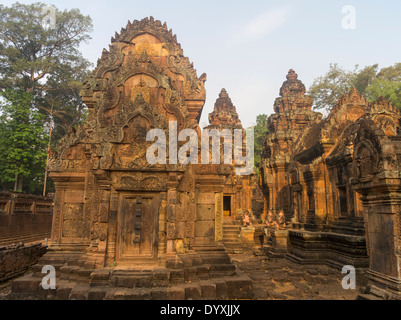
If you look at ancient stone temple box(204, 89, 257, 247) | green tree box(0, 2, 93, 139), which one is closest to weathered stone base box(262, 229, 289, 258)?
ancient stone temple box(204, 89, 257, 247)

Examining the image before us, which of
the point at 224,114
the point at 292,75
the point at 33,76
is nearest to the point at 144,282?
the point at 224,114

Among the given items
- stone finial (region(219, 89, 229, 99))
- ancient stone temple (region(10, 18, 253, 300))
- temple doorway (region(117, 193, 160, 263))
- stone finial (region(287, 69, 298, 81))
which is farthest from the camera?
stone finial (region(219, 89, 229, 99))

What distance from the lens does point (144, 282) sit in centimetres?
598

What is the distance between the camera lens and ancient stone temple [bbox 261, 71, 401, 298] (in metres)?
5.14

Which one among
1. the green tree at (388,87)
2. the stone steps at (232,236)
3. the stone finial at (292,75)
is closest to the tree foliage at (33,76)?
the stone steps at (232,236)

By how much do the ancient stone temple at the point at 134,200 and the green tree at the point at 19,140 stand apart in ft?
51.2

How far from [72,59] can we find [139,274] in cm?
2798

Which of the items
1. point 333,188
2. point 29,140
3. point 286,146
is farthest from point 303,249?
point 29,140

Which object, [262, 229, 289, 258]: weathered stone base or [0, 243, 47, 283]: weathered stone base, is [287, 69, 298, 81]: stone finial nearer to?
[262, 229, 289, 258]: weathered stone base

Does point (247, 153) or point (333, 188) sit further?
point (247, 153)

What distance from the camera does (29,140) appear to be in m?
21.2

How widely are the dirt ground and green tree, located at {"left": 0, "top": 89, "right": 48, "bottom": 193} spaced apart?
1820 centimetres

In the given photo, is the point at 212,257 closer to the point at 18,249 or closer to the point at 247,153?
the point at 18,249

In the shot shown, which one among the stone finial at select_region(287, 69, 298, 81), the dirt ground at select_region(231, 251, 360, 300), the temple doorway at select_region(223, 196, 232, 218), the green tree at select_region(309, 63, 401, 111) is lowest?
the dirt ground at select_region(231, 251, 360, 300)
